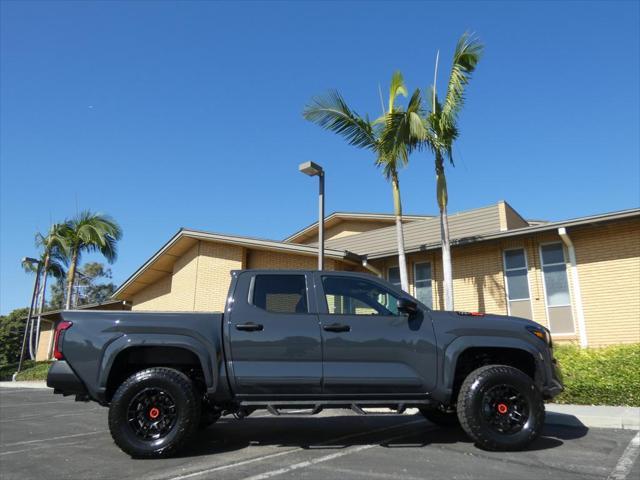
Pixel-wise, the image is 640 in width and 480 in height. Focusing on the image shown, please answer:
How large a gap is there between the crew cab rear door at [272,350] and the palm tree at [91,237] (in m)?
21.6

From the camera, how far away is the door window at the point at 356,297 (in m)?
5.46

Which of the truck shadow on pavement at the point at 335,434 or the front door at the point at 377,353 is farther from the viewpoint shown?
the truck shadow on pavement at the point at 335,434

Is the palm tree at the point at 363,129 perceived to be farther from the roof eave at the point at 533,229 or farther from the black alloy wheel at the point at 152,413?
the black alloy wheel at the point at 152,413

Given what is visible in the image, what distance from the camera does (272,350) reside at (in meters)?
5.11

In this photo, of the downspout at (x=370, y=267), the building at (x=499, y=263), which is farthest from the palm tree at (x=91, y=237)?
the downspout at (x=370, y=267)

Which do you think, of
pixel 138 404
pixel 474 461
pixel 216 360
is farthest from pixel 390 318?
pixel 138 404

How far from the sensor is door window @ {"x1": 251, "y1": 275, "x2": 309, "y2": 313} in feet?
17.8

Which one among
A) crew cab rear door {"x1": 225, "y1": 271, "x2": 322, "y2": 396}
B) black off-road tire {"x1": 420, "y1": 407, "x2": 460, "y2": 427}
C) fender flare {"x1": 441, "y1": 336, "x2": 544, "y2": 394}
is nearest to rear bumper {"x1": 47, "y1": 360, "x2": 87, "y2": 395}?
crew cab rear door {"x1": 225, "y1": 271, "x2": 322, "y2": 396}

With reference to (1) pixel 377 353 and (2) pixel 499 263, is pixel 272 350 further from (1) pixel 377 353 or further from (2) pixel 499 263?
(2) pixel 499 263

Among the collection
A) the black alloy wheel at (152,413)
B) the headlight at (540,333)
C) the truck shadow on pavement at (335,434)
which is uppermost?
the headlight at (540,333)

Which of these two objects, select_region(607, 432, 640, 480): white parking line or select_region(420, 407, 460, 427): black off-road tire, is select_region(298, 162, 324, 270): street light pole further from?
select_region(607, 432, 640, 480): white parking line

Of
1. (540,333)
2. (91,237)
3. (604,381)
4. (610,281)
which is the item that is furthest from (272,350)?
(91,237)

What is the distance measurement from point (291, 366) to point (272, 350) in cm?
27

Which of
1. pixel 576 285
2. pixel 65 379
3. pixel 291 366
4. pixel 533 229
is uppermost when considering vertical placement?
pixel 533 229
